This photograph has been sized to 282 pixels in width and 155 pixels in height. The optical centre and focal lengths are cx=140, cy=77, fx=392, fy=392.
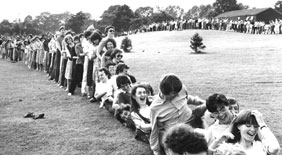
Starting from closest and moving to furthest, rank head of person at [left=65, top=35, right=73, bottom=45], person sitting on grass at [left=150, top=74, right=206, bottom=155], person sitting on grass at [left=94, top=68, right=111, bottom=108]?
person sitting on grass at [left=150, top=74, right=206, bottom=155]
person sitting on grass at [left=94, top=68, right=111, bottom=108]
head of person at [left=65, top=35, right=73, bottom=45]

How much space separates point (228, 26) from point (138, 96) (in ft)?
156

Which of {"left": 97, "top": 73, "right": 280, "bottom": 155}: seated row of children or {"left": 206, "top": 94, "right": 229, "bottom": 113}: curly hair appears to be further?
{"left": 206, "top": 94, "right": 229, "bottom": 113}: curly hair

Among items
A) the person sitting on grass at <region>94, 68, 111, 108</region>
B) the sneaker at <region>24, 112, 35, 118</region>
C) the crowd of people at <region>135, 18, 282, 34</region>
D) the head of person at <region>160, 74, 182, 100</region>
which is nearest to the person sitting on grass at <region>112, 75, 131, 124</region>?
the person sitting on grass at <region>94, 68, 111, 108</region>

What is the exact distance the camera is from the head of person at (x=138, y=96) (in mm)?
6426

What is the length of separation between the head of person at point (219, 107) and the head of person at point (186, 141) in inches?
72.5

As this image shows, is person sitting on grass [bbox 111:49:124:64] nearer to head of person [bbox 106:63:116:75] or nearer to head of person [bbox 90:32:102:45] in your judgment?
head of person [bbox 106:63:116:75]

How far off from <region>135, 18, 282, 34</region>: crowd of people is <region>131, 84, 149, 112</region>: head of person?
41.1 metres

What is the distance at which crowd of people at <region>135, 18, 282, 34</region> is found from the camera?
4623cm

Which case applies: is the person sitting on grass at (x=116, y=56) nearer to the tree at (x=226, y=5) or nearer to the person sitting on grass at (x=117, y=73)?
the person sitting on grass at (x=117, y=73)

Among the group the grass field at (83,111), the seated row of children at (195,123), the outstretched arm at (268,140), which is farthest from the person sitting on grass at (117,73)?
the outstretched arm at (268,140)

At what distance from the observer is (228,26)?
5209 cm

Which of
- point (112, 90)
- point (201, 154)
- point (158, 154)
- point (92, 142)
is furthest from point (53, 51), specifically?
point (201, 154)

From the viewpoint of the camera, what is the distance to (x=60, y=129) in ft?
25.2

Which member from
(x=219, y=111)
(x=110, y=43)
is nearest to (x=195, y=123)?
(x=219, y=111)
